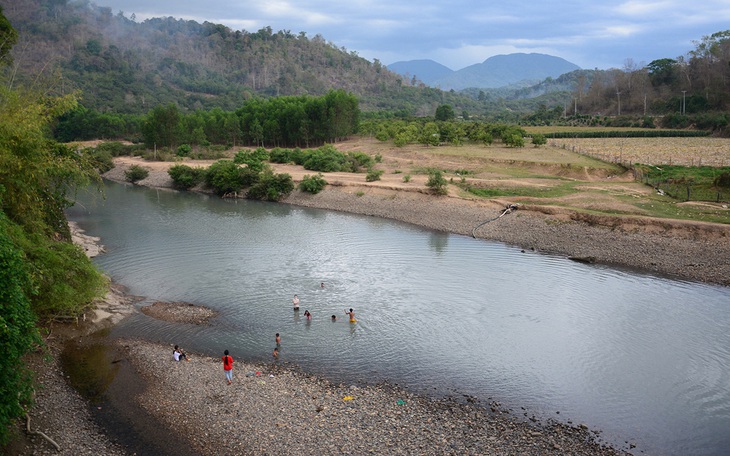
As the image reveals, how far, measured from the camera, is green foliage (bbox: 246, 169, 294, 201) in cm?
6197

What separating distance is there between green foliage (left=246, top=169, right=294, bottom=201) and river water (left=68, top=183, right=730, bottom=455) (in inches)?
662

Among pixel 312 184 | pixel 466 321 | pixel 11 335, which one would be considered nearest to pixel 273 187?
pixel 312 184

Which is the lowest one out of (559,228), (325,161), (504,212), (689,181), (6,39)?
(559,228)

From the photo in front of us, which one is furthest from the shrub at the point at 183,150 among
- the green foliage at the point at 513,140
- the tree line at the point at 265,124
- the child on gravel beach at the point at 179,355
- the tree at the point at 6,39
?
the child on gravel beach at the point at 179,355

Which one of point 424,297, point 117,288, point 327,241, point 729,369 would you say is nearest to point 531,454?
→ point 729,369

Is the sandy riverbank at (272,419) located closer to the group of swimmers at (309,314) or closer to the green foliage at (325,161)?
A: the group of swimmers at (309,314)

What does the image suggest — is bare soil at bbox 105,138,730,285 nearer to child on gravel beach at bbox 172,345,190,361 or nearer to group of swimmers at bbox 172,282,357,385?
group of swimmers at bbox 172,282,357,385

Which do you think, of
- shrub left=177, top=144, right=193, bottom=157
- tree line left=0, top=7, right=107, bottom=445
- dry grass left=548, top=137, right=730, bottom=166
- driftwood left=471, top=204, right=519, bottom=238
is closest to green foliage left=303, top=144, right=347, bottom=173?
shrub left=177, top=144, right=193, bottom=157

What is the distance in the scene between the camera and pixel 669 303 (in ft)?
97.4

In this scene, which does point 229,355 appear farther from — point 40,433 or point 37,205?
point 37,205

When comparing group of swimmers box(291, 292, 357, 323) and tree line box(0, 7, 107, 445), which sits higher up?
tree line box(0, 7, 107, 445)

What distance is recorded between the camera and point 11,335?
48.2ft

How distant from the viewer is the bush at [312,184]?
60.9 m

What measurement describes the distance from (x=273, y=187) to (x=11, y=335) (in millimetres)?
47851
